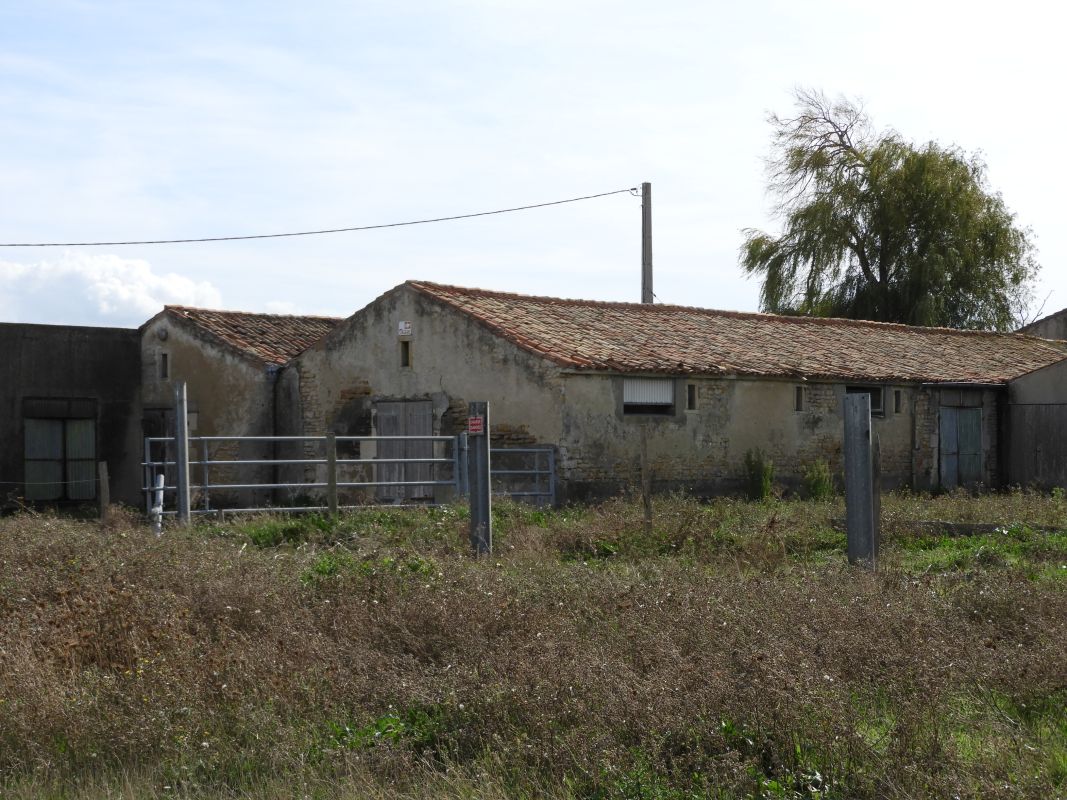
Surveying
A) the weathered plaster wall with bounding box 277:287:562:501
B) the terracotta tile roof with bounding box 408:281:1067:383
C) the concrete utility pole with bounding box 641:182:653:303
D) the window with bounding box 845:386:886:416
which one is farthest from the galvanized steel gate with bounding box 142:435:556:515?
the concrete utility pole with bounding box 641:182:653:303

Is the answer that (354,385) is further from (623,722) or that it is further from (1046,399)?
(623,722)

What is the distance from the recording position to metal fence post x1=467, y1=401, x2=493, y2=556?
11836 mm

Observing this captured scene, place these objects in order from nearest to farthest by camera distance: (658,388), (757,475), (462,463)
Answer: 1. (462,463)
2. (658,388)
3. (757,475)

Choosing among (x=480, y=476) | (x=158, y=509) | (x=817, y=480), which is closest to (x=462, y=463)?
(x=158, y=509)

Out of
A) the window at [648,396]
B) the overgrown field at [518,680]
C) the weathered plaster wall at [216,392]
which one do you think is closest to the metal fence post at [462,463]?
the window at [648,396]

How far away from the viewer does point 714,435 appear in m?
21.9

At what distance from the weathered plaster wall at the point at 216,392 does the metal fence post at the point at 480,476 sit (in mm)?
12121

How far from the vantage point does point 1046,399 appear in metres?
25.5

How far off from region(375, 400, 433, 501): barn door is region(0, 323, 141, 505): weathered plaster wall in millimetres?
5691

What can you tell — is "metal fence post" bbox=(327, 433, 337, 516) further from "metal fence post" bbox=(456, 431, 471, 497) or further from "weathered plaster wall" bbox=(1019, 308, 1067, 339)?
"weathered plaster wall" bbox=(1019, 308, 1067, 339)

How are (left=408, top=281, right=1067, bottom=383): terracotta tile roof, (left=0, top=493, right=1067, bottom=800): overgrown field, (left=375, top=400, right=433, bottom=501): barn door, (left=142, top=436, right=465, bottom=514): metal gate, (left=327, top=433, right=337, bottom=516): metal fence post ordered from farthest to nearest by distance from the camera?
1. (left=375, top=400, right=433, bottom=501): barn door
2. (left=408, top=281, right=1067, bottom=383): terracotta tile roof
3. (left=142, top=436, right=465, bottom=514): metal gate
4. (left=327, top=433, right=337, bottom=516): metal fence post
5. (left=0, top=493, right=1067, bottom=800): overgrown field

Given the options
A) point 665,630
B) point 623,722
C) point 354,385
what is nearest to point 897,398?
point 354,385

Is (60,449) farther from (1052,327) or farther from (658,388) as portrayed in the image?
(1052,327)

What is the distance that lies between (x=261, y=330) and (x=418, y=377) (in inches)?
221
